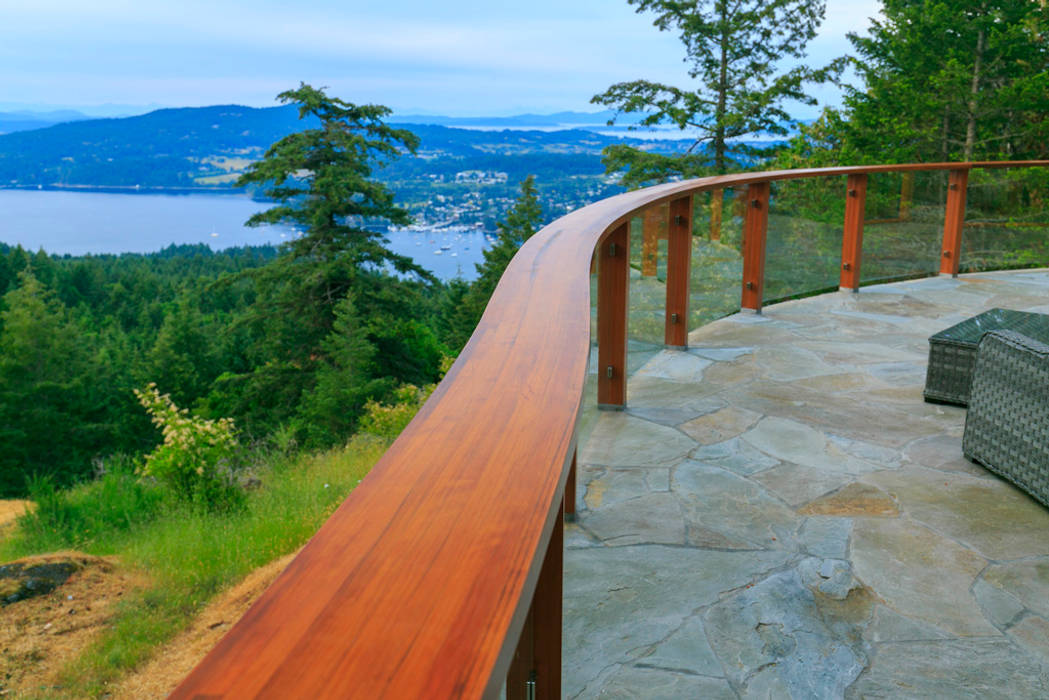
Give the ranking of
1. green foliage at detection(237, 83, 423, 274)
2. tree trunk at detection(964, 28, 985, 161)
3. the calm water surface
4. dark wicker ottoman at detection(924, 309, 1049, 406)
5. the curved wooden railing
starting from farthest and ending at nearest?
the calm water surface
green foliage at detection(237, 83, 423, 274)
tree trunk at detection(964, 28, 985, 161)
dark wicker ottoman at detection(924, 309, 1049, 406)
the curved wooden railing

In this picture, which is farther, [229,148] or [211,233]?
[229,148]

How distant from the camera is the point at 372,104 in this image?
3484cm

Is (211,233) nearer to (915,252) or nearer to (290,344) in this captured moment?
(290,344)

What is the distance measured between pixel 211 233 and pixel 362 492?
15108 cm

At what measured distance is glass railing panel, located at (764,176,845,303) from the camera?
6625mm

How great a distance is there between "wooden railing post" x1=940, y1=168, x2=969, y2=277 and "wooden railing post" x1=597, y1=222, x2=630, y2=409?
5611 mm

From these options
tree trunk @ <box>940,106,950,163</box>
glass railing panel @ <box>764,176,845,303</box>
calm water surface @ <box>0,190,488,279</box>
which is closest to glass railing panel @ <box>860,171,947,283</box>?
glass railing panel @ <box>764,176,845,303</box>

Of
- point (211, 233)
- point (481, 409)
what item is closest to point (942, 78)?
point (481, 409)

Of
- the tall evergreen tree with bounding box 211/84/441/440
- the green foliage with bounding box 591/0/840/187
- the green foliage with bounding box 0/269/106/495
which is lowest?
the green foliage with bounding box 0/269/106/495

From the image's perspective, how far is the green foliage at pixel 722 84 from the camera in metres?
30.1

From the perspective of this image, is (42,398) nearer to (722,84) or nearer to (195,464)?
(722,84)

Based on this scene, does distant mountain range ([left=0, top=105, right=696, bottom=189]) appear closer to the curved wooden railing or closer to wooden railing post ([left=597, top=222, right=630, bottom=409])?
wooden railing post ([left=597, top=222, right=630, bottom=409])

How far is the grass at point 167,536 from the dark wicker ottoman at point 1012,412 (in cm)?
343

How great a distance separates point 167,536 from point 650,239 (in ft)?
13.6
